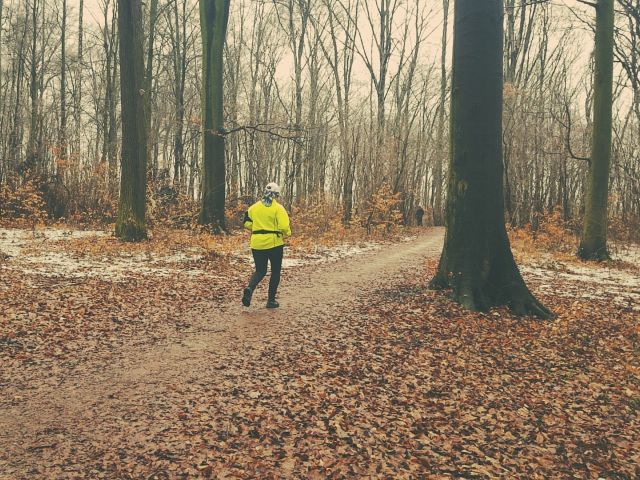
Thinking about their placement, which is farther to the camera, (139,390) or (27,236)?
(27,236)

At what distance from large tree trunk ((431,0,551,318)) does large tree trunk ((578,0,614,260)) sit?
701cm

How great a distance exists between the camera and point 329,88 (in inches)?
1438

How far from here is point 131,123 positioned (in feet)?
43.6

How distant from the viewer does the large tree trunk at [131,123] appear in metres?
13.1

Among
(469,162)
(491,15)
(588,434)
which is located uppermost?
(491,15)

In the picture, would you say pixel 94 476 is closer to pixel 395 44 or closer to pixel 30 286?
pixel 30 286

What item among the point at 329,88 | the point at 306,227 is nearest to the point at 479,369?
the point at 306,227

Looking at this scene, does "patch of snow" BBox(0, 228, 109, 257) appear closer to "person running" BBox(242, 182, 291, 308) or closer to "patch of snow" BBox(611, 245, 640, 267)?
"person running" BBox(242, 182, 291, 308)

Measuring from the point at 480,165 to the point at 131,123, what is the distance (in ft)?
33.2

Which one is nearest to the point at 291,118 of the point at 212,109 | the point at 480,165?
the point at 212,109

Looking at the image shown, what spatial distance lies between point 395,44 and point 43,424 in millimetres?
28683

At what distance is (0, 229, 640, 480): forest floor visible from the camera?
3.44 metres

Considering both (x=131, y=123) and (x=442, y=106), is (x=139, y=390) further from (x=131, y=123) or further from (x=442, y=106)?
(x=442, y=106)

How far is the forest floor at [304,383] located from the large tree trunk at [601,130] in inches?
184
